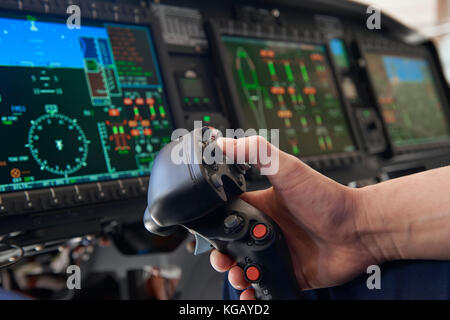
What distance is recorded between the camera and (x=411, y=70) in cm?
217

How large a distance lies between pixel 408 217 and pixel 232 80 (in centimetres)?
78

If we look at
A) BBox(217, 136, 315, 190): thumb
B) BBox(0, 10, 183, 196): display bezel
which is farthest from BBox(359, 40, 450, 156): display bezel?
BBox(217, 136, 315, 190): thumb

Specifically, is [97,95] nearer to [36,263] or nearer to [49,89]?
[49,89]

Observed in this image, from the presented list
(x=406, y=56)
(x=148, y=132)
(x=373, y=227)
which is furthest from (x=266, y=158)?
(x=406, y=56)

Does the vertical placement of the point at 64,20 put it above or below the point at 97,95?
above

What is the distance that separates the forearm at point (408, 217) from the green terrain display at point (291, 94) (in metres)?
0.63

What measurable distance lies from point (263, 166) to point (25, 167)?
0.53 m

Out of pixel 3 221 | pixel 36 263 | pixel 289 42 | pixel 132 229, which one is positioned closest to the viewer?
pixel 3 221

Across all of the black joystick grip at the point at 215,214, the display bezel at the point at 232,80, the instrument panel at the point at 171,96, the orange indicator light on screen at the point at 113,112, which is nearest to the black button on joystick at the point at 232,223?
the black joystick grip at the point at 215,214

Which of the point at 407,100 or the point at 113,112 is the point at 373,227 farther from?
the point at 407,100

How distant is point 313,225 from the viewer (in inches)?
32.9

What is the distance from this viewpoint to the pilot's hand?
784 mm

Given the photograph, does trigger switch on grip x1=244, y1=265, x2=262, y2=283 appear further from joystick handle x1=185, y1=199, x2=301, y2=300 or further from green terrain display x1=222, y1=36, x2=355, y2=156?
green terrain display x1=222, y1=36, x2=355, y2=156

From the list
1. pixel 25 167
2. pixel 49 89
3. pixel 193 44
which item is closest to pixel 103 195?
pixel 25 167
